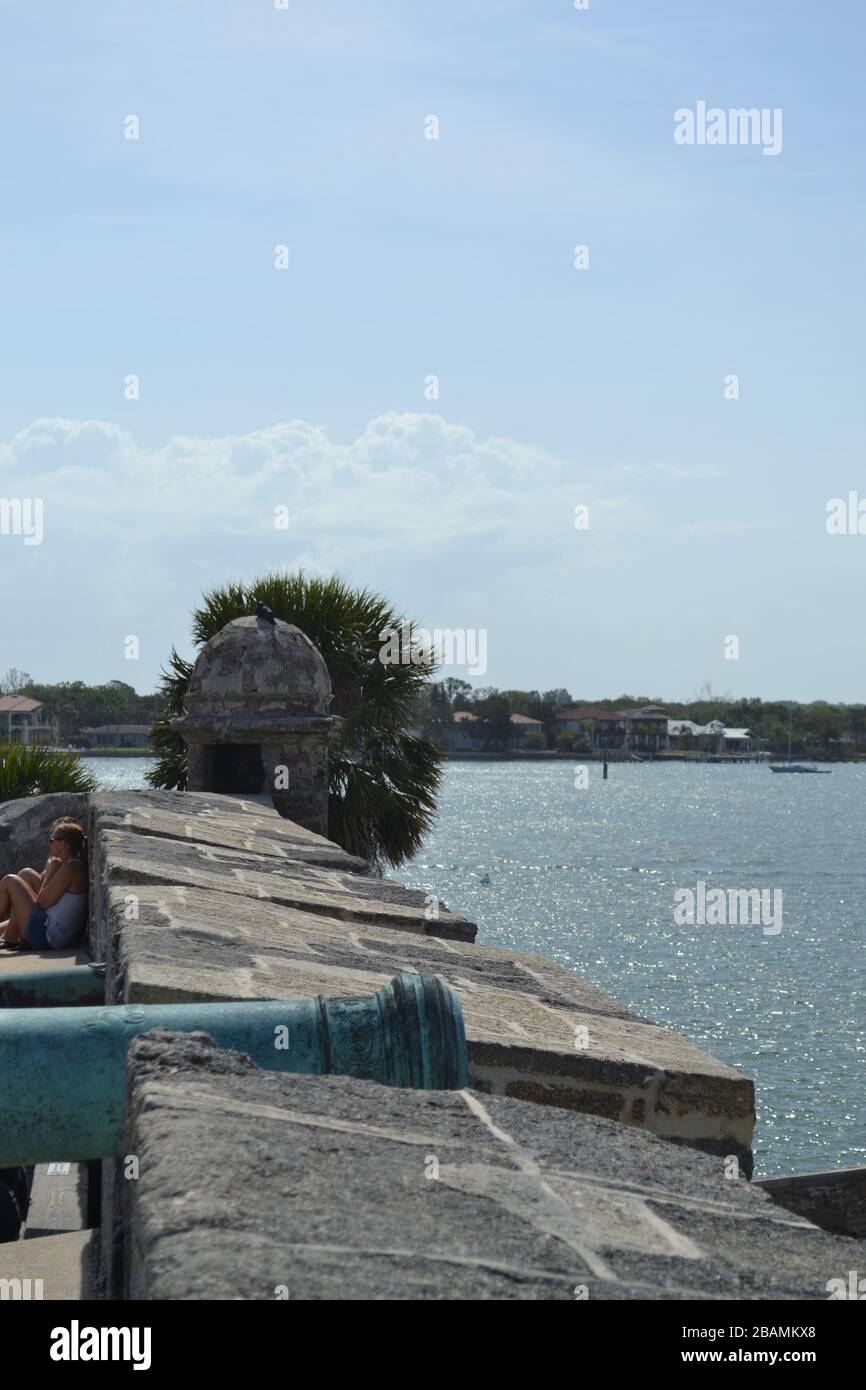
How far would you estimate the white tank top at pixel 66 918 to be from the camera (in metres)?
6.88

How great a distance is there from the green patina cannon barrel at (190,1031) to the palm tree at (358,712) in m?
15.2

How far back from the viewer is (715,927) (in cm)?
3831

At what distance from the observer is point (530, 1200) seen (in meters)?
1.74

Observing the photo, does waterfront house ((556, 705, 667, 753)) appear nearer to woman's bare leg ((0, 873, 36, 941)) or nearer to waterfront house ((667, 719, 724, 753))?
waterfront house ((667, 719, 724, 753))

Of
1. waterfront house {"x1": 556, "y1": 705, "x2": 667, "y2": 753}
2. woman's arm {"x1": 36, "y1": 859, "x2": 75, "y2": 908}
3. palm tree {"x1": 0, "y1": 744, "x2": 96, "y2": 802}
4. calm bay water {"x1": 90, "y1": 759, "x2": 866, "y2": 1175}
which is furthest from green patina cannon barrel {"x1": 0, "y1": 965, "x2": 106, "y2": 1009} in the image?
waterfront house {"x1": 556, "y1": 705, "x2": 667, "y2": 753}

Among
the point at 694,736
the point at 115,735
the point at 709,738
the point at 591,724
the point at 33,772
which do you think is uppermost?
the point at 33,772

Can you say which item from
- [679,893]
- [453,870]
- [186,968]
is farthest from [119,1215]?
[453,870]

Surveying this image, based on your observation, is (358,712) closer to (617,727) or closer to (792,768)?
(617,727)

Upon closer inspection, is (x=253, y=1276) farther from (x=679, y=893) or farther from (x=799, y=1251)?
(x=679, y=893)

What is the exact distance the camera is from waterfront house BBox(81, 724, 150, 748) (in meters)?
105

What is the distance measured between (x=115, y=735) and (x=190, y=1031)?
109m

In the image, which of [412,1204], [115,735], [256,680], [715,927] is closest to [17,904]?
[256,680]

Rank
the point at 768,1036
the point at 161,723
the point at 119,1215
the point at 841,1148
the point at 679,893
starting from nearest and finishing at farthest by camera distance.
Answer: the point at 119,1215, the point at 841,1148, the point at 161,723, the point at 768,1036, the point at 679,893

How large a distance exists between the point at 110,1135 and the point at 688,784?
468 feet
